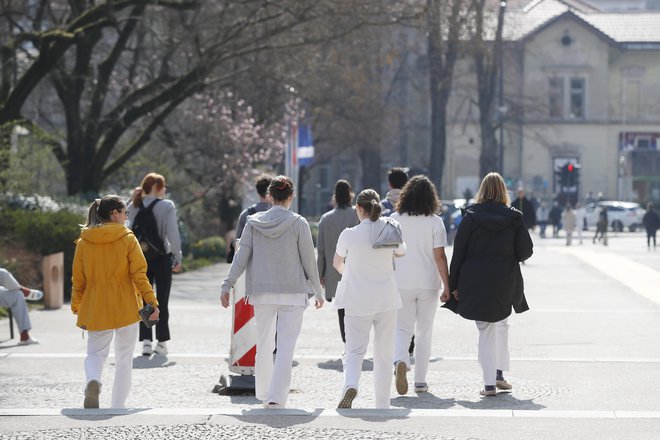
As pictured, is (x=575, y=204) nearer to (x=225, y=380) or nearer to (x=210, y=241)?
(x=210, y=241)

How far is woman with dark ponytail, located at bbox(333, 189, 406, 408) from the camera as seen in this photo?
1064 centimetres

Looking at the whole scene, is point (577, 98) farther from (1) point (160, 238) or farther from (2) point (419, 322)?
(2) point (419, 322)

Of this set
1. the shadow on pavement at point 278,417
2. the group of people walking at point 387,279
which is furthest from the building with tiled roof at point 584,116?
the shadow on pavement at point 278,417

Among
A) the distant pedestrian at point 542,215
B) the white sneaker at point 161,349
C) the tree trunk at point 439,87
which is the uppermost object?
the tree trunk at point 439,87

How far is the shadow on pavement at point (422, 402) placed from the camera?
11062 millimetres

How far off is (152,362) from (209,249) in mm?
23663

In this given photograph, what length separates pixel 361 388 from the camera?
40.1 ft

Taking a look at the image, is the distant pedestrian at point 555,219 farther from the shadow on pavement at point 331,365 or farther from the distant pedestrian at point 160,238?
the shadow on pavement at point 331,365

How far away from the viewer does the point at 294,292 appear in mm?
10656

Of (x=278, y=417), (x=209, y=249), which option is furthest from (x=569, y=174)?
(x=278, y=417)

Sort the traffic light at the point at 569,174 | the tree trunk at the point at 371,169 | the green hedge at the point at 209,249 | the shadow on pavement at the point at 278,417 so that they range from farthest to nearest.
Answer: the tree trunk at the point at 371,169, the traffic light at the point at 569,174, the green hedge at the point at 209,249, the shadow on pavement at the point at 278,417

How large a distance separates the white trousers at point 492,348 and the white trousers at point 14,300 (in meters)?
5.80

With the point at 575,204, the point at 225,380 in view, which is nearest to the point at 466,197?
the point at 575,204

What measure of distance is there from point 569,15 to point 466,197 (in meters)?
25.1
